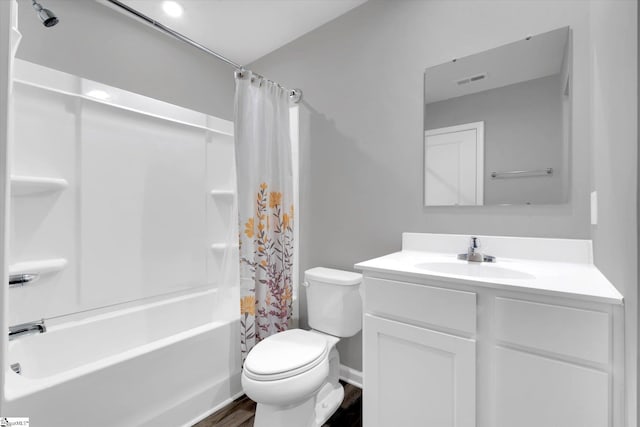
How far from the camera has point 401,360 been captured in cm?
115

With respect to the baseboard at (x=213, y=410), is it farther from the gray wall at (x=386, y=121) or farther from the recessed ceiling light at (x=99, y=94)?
A: the recessed ceiling light at (x=99, y=94)

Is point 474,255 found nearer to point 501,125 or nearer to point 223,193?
A: point 501,125

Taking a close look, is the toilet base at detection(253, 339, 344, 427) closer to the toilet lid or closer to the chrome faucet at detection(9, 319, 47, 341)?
the toilet lid

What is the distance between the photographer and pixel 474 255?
4.54 feet

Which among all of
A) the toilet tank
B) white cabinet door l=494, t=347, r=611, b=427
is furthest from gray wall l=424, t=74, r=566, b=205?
the toilet tank

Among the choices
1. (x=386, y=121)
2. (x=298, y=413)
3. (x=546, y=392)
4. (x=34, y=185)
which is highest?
(x=386, y=121)

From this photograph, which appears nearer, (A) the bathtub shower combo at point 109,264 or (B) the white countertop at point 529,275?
(B) the white countertop at point 529,275

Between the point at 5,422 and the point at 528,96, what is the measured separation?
233 centimetres

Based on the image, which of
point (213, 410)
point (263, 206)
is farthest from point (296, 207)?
point (213, 410)

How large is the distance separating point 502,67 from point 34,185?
8.02 ft

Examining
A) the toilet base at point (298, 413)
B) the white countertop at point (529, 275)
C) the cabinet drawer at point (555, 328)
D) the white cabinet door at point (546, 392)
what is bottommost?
the toilet base at point (298, 413)

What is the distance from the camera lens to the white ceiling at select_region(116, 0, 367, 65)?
6.21ft

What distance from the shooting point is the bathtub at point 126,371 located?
1.08 metres

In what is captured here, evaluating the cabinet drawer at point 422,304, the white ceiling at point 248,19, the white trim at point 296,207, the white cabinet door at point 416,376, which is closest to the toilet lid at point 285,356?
the white cabinet door at point 416,376
